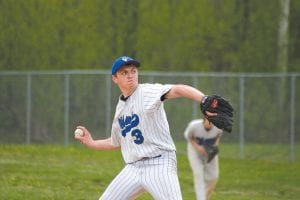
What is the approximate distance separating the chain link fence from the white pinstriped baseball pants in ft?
46.6

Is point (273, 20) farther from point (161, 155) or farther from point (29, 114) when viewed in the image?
point (161, 155)

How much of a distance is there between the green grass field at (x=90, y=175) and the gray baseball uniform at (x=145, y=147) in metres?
5.66

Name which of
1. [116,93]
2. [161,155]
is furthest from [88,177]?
[161,155]

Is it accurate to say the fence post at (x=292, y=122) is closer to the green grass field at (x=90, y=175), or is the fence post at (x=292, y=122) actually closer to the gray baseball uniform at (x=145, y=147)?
the green grass field at (x=90, y=175)

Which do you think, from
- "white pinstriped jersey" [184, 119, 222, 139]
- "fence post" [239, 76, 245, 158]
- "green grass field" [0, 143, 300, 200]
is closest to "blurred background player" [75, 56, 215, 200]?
"green grass field" [0, 143, 300, 200]

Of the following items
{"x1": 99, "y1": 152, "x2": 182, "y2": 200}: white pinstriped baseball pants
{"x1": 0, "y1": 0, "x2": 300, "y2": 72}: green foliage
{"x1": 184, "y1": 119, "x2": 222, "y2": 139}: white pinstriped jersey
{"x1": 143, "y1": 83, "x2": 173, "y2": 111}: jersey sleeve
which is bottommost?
{"x1": 0, "y1": 0, "x2": 300, "y2": 72}: green foliage

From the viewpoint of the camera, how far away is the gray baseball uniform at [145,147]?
7828 millimetres

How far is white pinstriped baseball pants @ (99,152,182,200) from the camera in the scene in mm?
7713

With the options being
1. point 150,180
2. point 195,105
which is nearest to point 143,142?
point 150,180

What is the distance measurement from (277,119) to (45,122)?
6.54m

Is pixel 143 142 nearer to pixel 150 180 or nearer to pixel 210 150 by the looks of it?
pixel 150 180

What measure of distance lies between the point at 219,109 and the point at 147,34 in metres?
19.9

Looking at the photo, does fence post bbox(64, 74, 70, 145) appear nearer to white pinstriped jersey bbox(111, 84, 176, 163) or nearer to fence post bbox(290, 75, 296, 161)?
fence post bbox(290, 75, 296, 161)

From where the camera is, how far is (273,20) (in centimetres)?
2592
